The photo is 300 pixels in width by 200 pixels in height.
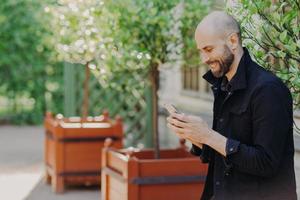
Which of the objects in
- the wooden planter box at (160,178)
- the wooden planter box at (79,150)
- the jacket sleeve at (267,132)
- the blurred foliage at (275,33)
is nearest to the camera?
the jacket sleeve at (267,132)

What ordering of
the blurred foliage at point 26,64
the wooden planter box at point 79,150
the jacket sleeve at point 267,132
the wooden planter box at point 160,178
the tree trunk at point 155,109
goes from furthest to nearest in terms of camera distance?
1. the blurred foliage at point 26,64
2. the wooden planter box at point 79,150
3. the tree trunk at point 155,109
4. the wooden planter box at point 160,178
5. the jacket sleeve at point 267,132

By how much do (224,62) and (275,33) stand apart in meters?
0.84

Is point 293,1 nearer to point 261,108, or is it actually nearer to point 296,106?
point 296,106

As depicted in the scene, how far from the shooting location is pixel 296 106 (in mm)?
4262

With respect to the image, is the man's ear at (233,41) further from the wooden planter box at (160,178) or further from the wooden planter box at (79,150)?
the wooden planter box at (79,150)

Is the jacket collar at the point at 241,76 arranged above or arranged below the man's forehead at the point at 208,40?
below

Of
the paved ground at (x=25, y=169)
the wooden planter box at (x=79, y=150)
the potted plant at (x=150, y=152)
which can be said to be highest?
the potted plant at (x=150, y=152)

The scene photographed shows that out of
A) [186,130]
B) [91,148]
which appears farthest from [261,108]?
[91,148]

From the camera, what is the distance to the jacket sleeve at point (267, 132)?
124 inches

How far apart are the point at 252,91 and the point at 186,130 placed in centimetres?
31

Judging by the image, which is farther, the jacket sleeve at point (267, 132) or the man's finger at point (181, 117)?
the man's finger at point (181, 117)

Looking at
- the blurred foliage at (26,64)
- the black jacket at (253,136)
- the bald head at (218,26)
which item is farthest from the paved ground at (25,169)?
the bald head at (218,26)

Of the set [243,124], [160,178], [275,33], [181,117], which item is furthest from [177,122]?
[160,178]

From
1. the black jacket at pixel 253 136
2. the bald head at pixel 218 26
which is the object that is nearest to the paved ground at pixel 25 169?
the black jacket at pixel 253 136
